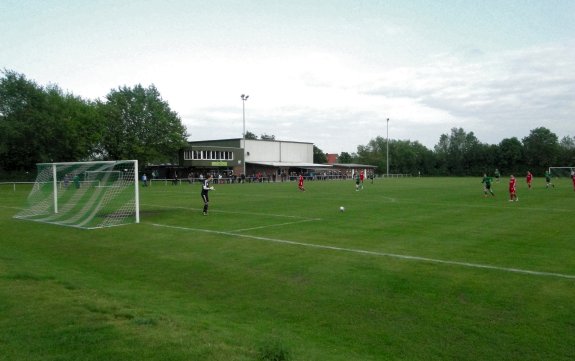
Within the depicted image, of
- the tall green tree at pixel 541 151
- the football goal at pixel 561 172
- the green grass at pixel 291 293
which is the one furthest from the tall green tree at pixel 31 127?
the tall green tree at pixel 541 151

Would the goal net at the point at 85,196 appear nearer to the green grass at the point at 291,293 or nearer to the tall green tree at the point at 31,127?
the green grass at the point at 291,293

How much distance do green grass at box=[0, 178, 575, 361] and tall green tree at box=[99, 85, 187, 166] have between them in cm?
4806

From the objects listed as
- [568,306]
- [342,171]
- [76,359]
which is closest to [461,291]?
[568,306]

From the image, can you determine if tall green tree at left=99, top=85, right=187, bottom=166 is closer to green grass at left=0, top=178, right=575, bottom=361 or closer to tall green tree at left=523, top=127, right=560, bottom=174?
green grass at left=0, top=178, right=575, bottom=361

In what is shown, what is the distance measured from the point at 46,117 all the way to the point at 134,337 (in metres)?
51.7

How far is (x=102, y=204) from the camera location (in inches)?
1008

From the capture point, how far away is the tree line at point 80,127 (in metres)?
48.6

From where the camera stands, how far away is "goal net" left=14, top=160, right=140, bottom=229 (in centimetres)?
1909

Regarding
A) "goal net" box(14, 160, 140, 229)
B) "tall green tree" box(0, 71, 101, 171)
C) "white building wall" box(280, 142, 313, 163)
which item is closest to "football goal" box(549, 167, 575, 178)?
"white building wall" box(280, 142, 313, 163)

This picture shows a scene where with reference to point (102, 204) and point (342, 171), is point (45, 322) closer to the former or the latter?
point (102, 204)

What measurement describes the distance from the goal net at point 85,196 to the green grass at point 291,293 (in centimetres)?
336

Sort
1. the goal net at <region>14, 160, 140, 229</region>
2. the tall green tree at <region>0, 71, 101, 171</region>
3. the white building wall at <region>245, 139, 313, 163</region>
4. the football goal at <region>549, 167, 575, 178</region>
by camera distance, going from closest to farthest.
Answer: the goal net at <region>14, 160, 140, 229</region> < the tall green tree at <region>0, 71, 101, 171</region> < the football goal at <region>549, 167, 575, 178</region> < the white building wall at <region>245, 139, 313, 163</region>

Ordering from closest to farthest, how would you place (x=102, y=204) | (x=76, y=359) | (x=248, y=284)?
1. (x=76, y=359)
2. (x=248, y=284)
3. (x=102, y=204)

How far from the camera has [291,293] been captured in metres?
7.93
